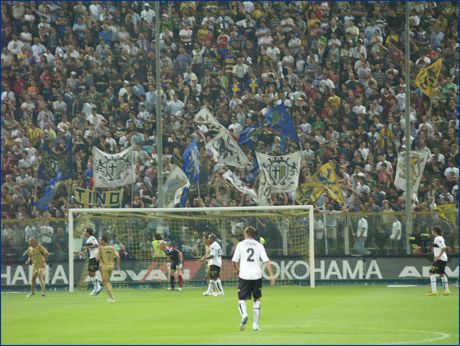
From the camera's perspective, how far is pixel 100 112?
152 feet

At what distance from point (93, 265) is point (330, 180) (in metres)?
8.43

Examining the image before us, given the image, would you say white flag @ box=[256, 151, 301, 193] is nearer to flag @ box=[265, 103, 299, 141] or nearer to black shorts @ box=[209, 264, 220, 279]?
flag @ box=[265, 103, 299, 141]

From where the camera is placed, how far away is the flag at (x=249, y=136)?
142 ft

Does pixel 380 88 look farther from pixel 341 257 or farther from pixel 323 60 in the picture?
pixel 341 257

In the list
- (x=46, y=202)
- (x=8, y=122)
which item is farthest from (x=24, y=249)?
(x=8, y=122)

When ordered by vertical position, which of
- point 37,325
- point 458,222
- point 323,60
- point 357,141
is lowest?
point 37,325

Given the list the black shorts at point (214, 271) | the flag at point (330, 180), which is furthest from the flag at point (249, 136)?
the black shorts at point (214, 271)

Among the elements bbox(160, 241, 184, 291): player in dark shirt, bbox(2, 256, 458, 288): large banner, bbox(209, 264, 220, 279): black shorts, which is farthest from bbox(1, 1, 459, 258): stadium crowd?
bbox(209, 264, 220, 279): black shorts

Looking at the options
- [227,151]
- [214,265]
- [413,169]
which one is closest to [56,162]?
[227,151]

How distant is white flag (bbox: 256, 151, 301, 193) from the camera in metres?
40.1

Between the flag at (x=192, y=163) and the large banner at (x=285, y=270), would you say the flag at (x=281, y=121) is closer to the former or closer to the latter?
the flag at (x=192, y=163)

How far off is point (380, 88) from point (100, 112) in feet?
36.0

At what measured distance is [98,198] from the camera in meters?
42.1

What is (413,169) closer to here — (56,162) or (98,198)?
(98,198)
